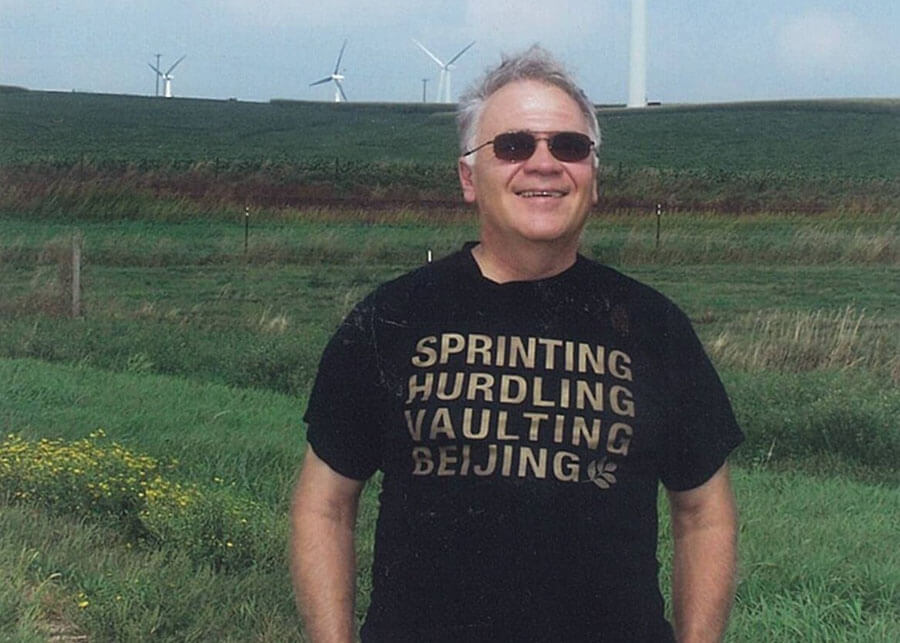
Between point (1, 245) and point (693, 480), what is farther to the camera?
point (1, 245)

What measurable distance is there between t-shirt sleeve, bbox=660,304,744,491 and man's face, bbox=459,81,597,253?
0.70ft

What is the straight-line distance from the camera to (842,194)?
148 inches

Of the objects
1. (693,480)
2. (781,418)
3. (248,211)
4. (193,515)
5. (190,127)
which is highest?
(190,127)

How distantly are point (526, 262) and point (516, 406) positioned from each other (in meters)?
0.22

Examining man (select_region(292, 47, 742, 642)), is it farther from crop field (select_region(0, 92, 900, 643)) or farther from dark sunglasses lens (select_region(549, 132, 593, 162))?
crop field (select_region(0, 92, 900, 643))

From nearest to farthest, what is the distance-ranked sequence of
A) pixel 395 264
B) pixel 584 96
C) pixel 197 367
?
pixel 584 96 < pixel 395 264 < pixel 197 367

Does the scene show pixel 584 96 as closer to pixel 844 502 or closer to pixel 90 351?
pixel 844 502

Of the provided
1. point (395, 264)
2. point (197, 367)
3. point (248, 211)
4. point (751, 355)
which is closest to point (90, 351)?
point (197, 367)

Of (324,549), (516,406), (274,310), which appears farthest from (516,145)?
(274,310)

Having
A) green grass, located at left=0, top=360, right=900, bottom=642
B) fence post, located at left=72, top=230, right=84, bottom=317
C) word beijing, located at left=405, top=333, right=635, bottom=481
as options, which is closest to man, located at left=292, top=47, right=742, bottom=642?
word beijing, located at left=405, top=333, right=635, bottom=481

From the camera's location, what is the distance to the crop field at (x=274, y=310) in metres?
3.29

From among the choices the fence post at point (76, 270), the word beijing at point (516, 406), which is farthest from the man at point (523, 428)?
the fence post at point (76, 270)

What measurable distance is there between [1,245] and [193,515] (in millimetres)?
1173

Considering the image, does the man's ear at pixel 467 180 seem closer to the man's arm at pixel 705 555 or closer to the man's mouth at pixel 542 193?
the man's mouth at pixel 542 193
